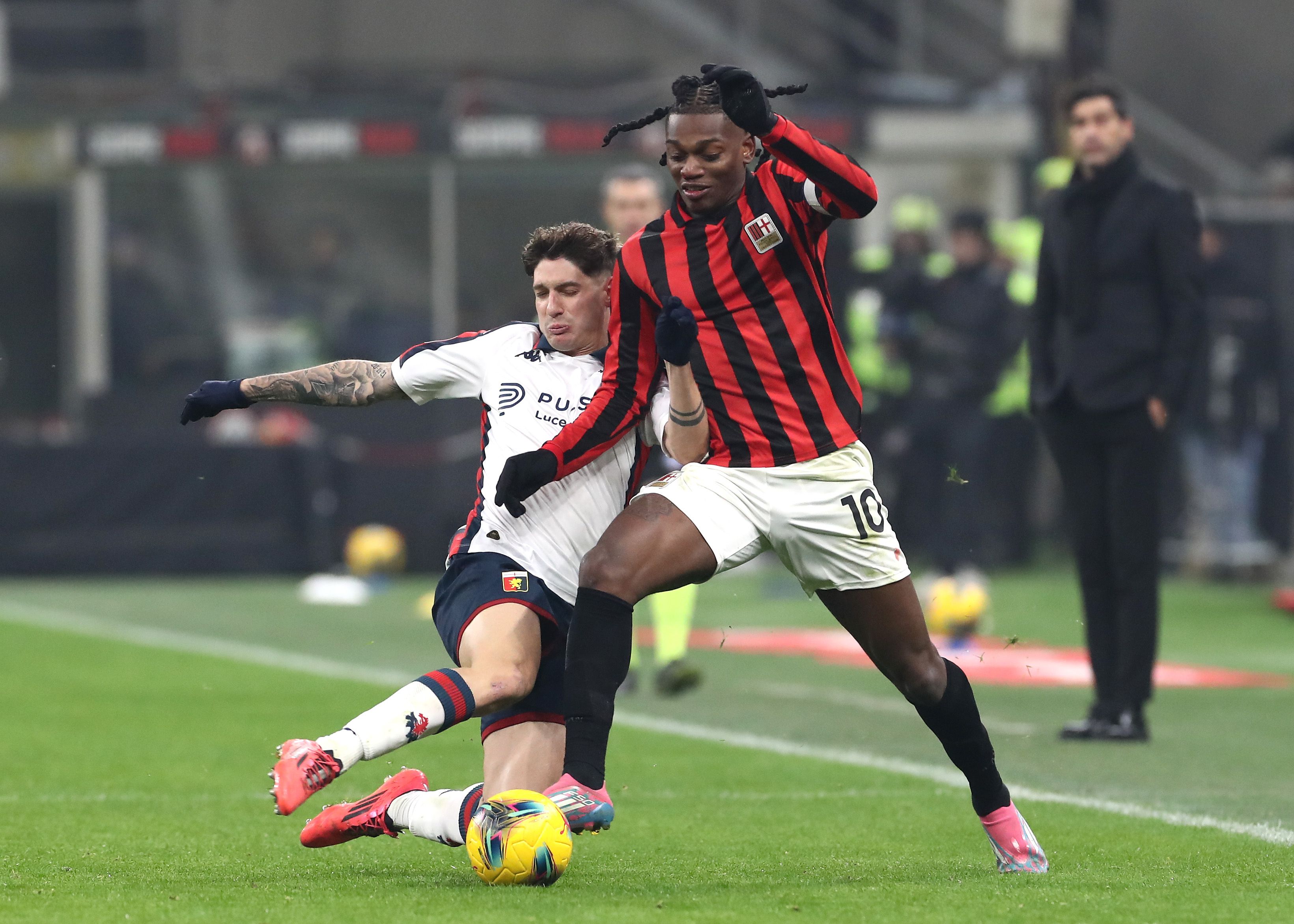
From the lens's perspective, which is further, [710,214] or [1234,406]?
[1234,406]

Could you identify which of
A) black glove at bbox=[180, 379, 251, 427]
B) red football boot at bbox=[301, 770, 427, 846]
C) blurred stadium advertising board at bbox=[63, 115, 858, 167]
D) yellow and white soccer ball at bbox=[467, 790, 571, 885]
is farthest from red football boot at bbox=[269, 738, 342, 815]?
blurred stadium advertising board at bbox=[63, 115, 858, 167]

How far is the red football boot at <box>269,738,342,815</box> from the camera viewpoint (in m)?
4.84

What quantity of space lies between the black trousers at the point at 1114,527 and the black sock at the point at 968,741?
9.77 feet

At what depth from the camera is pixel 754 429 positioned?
551 cm

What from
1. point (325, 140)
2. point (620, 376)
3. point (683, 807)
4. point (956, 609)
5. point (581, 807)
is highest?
point (620, 376)

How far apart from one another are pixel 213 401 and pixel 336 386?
0.32 metres

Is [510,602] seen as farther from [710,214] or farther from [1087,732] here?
[1087,732]

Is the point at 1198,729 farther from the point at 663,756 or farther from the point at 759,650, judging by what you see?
the point at 759,650

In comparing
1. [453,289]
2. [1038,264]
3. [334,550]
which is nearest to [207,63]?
[453,289]

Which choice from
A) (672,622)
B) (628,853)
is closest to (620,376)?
(628,853)

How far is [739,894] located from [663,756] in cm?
287

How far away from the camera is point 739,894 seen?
521cm

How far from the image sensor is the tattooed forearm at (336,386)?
5.75 meters

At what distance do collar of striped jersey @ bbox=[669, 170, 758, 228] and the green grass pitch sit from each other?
1.59 meters
